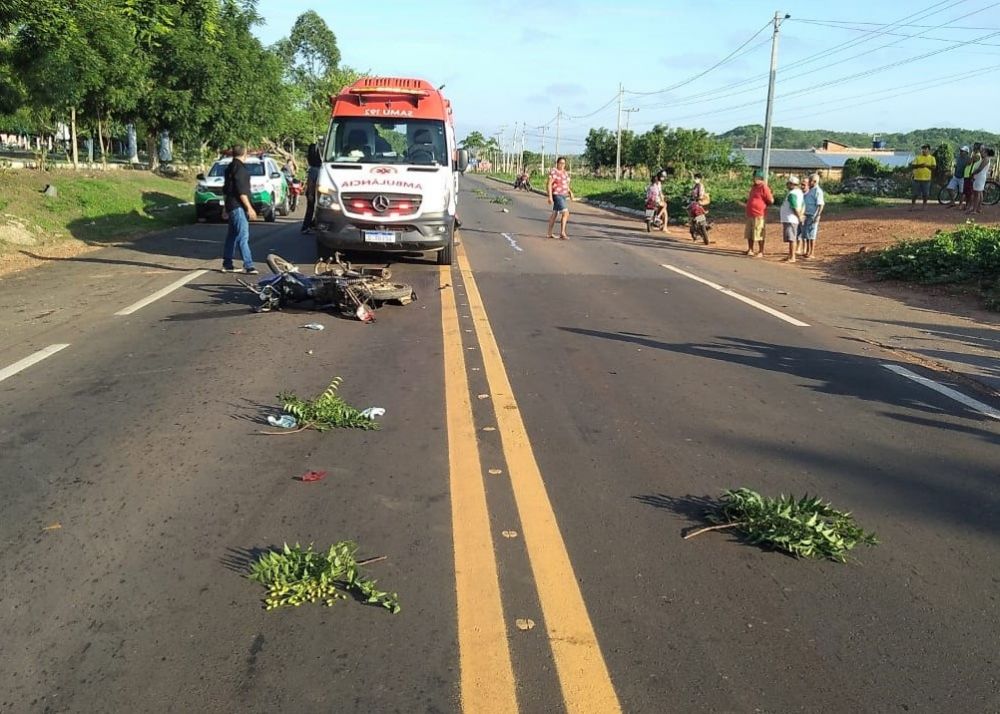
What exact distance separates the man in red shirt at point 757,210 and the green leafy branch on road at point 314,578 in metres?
14.8

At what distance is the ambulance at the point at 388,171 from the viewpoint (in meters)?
12.5

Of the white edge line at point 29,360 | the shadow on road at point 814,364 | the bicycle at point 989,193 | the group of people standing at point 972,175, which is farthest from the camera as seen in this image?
the bicycle at point 989,193

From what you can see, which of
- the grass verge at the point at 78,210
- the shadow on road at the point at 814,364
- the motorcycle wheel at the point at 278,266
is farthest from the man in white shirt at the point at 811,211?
the grass verge at the point at 78,210

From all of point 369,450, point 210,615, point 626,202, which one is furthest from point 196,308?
point 626,202

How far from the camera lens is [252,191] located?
22.0 metres

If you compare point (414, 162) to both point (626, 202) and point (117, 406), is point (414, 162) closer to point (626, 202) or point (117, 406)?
point (117, 406)

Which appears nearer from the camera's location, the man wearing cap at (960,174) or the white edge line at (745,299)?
the white edge line at (745,299)

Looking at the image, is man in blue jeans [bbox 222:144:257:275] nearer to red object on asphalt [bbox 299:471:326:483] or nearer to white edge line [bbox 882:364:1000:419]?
red object on asphalt [bbox 299:471:326:483]

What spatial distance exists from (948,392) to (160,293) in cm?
900

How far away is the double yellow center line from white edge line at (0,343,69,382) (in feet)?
12.5

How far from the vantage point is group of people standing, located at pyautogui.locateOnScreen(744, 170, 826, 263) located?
1675 cm

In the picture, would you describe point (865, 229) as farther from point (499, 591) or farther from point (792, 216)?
point (499, 591)

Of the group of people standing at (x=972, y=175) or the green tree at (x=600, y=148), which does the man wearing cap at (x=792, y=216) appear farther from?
the green tree at (x=600, y=148)

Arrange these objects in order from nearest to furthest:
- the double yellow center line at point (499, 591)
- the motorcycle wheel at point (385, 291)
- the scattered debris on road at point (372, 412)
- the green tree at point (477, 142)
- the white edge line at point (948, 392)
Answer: the double yellow center line at point (499, 591)
the scattered debris on road at point (372, 412)
the white edge line at point (948, 392)
the motorcycle wheel at point (385, 291)
the green tree at point (477, 142)
